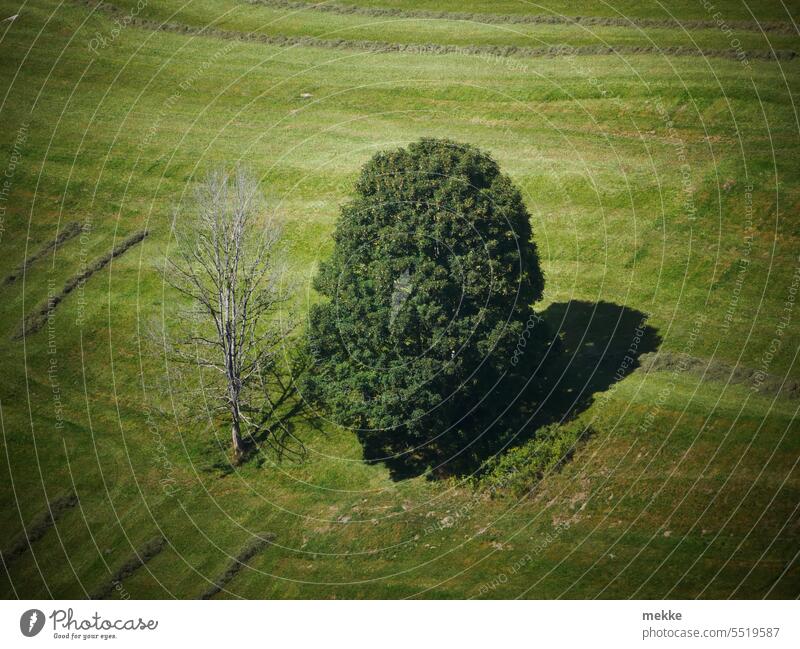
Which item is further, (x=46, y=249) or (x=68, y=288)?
(x=46, y=249)

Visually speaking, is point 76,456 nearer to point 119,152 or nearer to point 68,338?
point 68,338

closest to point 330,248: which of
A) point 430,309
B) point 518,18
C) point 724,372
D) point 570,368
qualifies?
point 430,309

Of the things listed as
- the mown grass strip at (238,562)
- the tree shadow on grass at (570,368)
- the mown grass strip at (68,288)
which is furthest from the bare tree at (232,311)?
the tree shadow on grass at (570,368)

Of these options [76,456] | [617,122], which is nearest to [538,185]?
[617,122]

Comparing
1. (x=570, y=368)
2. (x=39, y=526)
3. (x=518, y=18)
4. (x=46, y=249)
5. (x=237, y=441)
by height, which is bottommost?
(x=39, y=526)

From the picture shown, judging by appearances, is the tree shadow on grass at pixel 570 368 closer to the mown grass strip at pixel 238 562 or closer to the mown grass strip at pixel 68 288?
the mown grass strip at pixel 238 562

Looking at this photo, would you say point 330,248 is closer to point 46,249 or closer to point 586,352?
point 586,352
